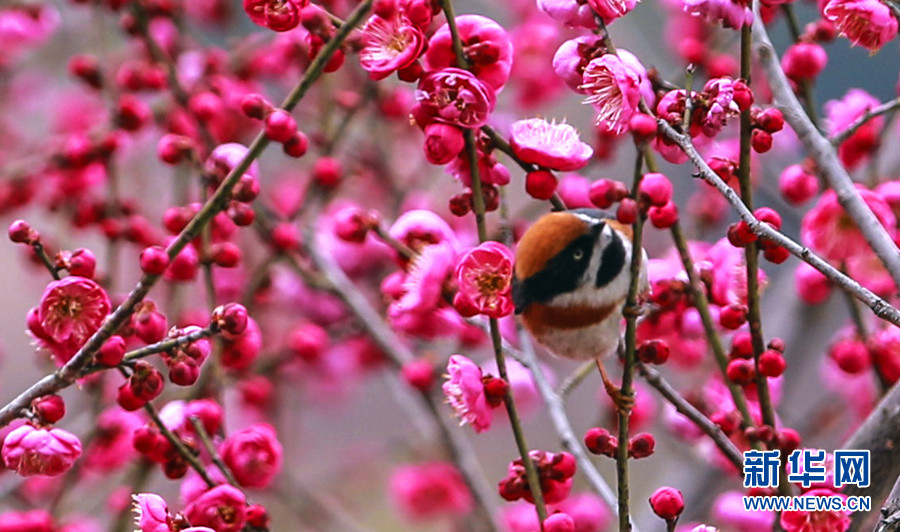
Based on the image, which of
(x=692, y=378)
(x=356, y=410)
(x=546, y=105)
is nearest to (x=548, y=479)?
(x=692, y=378)

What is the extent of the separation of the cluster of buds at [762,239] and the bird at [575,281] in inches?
6.6

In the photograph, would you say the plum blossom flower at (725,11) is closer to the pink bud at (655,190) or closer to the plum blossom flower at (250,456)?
the pink bud at (655,190)

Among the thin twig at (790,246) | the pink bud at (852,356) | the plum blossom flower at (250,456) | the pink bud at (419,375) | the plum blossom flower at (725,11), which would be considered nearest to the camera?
the thin twig at (790,246)

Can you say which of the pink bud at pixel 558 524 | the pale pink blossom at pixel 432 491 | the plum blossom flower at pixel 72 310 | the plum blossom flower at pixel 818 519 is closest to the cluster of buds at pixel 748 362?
the plum blossom flower at pixel 818 519

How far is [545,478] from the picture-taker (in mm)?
909

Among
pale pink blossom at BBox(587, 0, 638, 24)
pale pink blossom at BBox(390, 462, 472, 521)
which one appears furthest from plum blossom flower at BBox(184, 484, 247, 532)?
pale pink blossom at BBox(390, 462, 472, 521)

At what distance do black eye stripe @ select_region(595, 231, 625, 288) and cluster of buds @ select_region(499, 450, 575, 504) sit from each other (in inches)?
8.9

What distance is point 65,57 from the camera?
252 centimetres

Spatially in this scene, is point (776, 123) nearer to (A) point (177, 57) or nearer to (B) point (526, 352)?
(B) point (526, 352)

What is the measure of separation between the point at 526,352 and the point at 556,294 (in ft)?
0.35

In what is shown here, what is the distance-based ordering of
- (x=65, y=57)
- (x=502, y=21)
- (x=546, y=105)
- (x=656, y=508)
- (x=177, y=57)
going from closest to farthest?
1. (x=656, y=508)
2. (x=177, y=57)
3. (x=546, y=105)
4. (x=65, y=57)
5. (x=502, y=21)

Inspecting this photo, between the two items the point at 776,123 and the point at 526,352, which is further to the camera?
the point at 526,352

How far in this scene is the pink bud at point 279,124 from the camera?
3.02ft

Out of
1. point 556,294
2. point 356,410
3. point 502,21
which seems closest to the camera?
point 556,294
